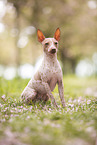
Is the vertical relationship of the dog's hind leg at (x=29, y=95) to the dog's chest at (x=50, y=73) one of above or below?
below

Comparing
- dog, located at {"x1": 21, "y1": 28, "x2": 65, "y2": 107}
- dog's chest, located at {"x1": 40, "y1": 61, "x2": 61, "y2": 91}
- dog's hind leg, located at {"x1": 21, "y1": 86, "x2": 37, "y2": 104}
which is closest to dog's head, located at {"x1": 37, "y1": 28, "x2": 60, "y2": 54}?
dog, located at {"x1": 21, "y1": 28, "x2": 65, "y2": 107}

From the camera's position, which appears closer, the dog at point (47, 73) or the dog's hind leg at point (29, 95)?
the dog at point (47, 73)

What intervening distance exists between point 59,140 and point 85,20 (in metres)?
16.5

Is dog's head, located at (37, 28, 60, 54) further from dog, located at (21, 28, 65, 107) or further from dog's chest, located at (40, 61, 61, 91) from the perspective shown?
dog's chest, located at (40, 61, 61, 91)

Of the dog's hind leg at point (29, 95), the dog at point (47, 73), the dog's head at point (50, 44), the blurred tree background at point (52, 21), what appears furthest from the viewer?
the blurred tree background at point (52, 21)

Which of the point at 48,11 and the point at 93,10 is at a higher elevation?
the point at 93,10

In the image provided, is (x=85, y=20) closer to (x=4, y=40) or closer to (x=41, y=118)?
(x=4, y=40)

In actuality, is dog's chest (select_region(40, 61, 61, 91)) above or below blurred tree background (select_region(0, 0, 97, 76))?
below

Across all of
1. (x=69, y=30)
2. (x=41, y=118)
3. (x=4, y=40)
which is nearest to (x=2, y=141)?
(x=41, y=118)

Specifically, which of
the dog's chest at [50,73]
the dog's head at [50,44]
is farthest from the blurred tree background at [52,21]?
the dog's chest at [50,73]

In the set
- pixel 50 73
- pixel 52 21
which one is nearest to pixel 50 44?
pixel 50 73

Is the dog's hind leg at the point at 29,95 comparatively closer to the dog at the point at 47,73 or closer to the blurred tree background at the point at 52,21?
the dog at the point at 47,73

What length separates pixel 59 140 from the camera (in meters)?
2.14

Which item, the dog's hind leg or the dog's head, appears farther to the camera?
the dog's hind leg
